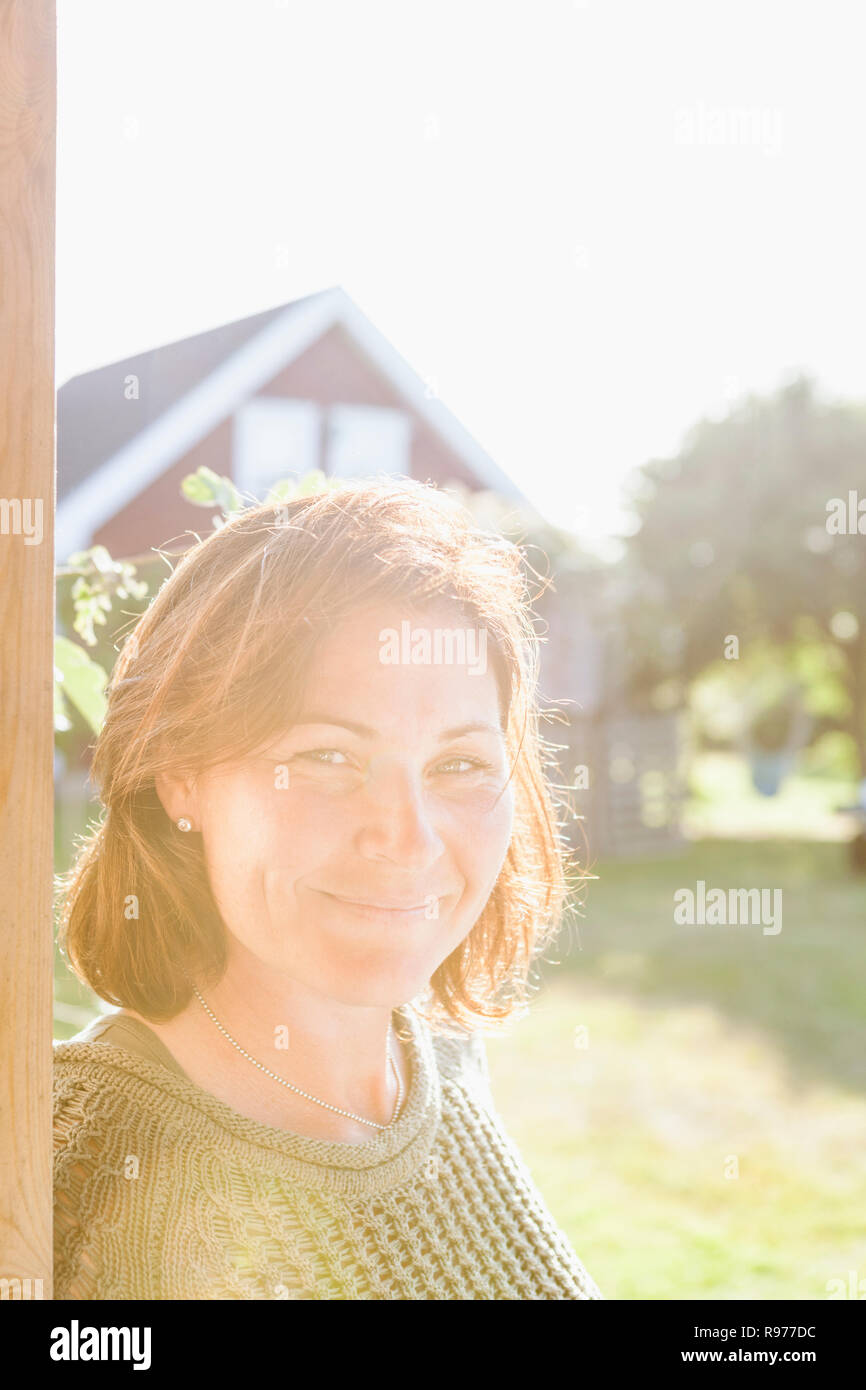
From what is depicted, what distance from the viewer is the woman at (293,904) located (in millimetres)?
1026

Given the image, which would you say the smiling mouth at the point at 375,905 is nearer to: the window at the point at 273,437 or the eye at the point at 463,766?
the eye at the point at 463,766

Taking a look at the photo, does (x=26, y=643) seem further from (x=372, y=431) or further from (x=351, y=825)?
(x=372, y=431)

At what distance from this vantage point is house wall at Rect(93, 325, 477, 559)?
177 cm

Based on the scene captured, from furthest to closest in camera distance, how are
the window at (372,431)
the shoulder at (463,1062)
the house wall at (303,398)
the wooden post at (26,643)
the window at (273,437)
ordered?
the window at (372,431), the window at (273,437), the house wall at (303,398), the shoulder at (463,1062), the wooden post at (26,643)

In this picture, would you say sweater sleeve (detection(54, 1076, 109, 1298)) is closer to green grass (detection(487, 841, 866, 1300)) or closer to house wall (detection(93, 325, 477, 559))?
Answer: house wall (detection(93, 325, 477, 559))

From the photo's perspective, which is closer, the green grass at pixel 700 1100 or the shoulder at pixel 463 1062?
the shoulder at pixel 463 1062

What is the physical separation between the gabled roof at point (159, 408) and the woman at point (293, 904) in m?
0.33

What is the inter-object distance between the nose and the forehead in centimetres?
4

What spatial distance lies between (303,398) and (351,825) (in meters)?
3.55

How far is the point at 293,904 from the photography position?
1.06 metres

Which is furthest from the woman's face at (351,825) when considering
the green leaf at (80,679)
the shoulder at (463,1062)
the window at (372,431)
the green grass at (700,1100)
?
the window at (372,431)

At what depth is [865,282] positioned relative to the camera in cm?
297
